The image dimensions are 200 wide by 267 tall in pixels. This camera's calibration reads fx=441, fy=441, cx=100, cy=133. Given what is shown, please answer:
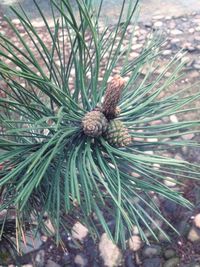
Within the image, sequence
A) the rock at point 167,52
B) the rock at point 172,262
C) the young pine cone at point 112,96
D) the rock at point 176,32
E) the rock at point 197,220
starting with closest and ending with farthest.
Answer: the young pine cone at point 112,96
the rock at point 172,262
the rock at point 197,220
the rock at point 167,52
the rock at point 176,32

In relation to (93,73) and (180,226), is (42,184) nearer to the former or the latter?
(93,73)

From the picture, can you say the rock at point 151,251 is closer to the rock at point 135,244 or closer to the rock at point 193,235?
the rock at point 135,244

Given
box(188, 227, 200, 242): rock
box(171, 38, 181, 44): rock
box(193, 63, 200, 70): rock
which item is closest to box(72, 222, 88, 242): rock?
box(188, 227, 200, 242): rock

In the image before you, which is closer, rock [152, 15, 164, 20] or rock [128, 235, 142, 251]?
rock [128, 235, 142, 251]

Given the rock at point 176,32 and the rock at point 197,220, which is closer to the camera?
the rock at point 197,220

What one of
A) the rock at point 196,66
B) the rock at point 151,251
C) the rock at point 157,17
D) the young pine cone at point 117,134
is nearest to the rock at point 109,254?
the rock at point 151,251

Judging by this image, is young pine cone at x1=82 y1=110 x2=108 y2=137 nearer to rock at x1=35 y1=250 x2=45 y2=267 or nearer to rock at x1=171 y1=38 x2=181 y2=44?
rock at x1=35 y1=250 x2=45 y2=267

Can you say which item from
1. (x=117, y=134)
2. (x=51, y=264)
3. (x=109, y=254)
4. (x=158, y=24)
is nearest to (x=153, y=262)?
(x=109, y=254)
